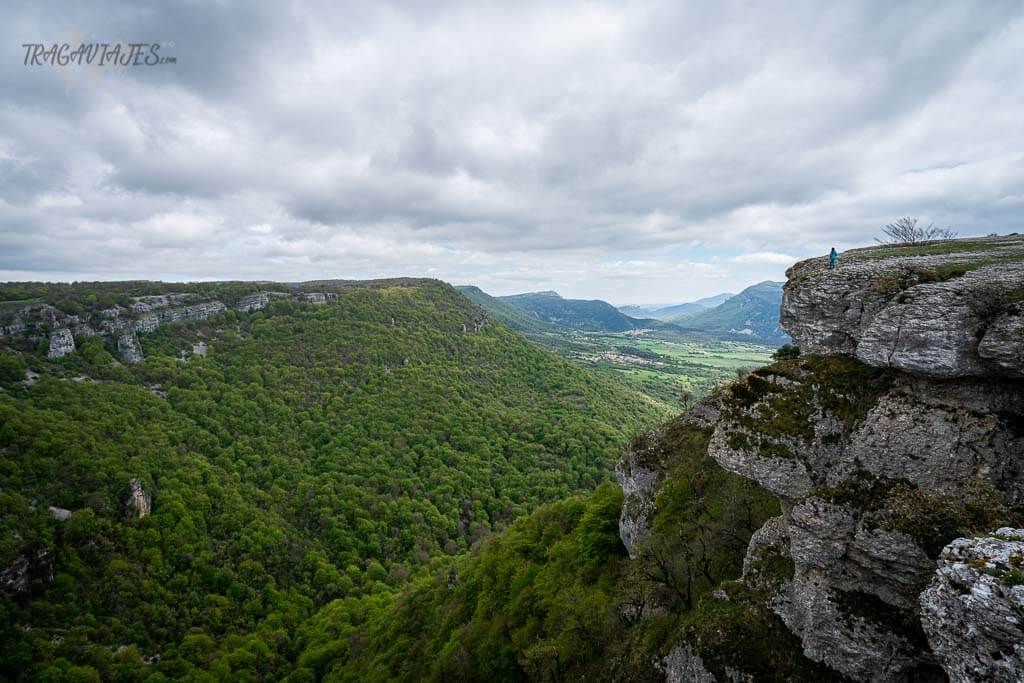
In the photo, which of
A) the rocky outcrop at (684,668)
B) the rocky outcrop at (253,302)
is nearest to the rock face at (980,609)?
the rocky outcrop at (684,668)

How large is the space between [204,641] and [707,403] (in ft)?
214

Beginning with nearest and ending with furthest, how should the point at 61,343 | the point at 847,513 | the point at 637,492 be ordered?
the point at 847,513 < the point at 637,492 < the point at 61,343

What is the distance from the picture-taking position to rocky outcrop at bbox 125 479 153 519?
59562mm

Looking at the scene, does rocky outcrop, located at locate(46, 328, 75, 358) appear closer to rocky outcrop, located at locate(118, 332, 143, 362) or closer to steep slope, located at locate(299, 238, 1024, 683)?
rocky outcrop, located at locate(118, 332, 143, 362)

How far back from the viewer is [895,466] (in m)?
13.3

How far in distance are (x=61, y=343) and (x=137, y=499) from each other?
51.3m

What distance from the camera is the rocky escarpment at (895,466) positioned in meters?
8.88

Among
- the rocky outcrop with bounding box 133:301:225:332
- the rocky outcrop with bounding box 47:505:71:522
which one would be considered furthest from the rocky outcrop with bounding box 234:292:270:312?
the rocky outcrop with bounding box 47:505:71:522

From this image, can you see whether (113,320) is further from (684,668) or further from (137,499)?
(684,668)

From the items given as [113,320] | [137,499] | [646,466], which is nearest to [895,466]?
[646,466]

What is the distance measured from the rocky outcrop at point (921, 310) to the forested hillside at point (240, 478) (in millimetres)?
63119

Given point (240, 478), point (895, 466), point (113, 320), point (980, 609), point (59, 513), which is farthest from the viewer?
point (113, 320)

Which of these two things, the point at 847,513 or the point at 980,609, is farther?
the point at 847,513

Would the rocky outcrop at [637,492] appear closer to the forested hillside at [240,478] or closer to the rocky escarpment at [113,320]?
the forested hillside at [240,478]
